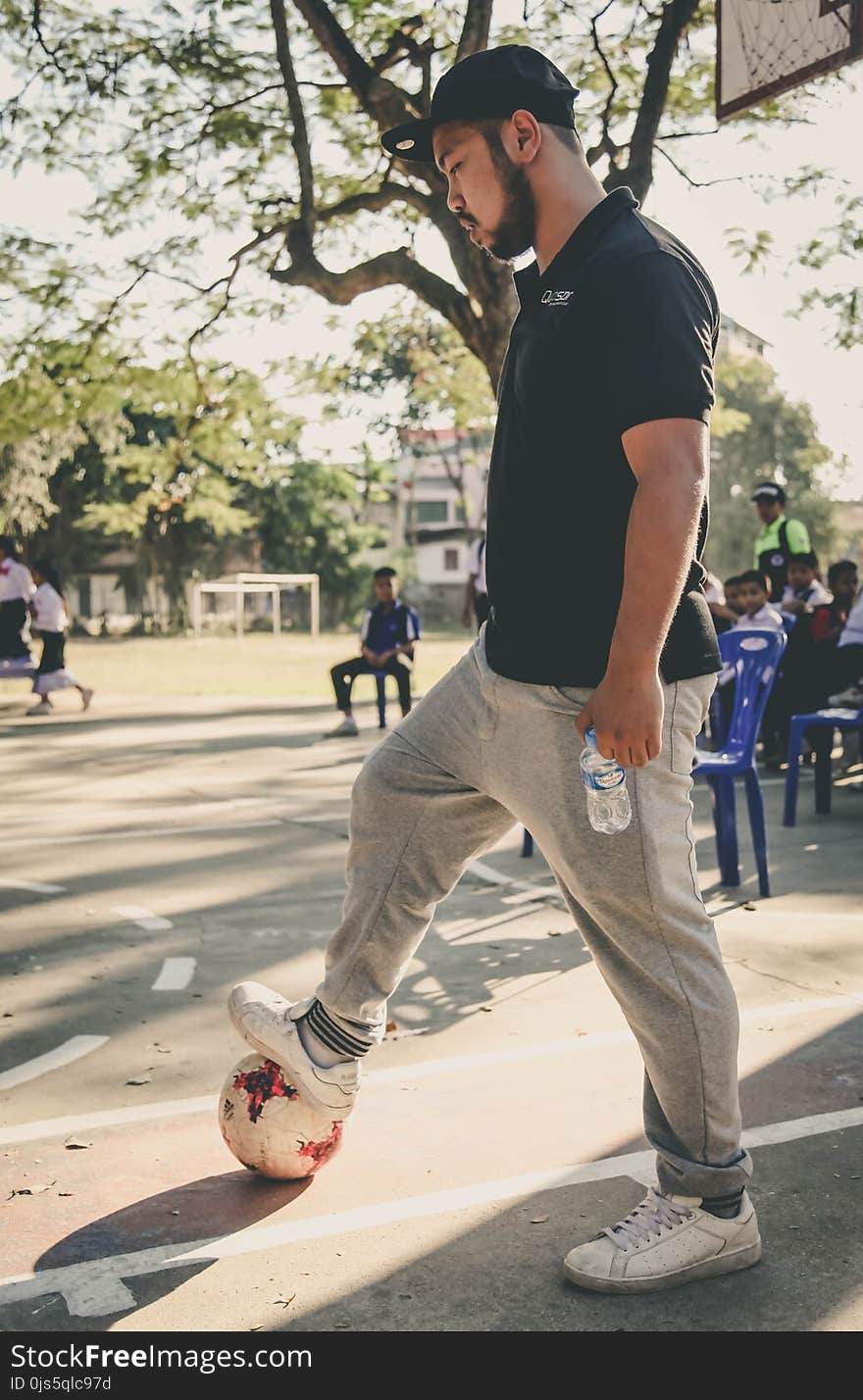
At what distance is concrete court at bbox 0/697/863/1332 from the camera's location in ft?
8.34

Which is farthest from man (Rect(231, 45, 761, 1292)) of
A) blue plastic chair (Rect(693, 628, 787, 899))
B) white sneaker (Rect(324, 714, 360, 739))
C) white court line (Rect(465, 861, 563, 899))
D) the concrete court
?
white sneaker (Rect(324, 714, 360, 739))

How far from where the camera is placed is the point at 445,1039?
407 cm

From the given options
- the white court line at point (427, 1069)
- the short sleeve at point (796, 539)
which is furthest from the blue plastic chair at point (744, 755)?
the short sleeve at point (796, 539)

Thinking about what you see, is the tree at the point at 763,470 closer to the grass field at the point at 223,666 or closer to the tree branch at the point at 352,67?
the grass field at the point at 223,666

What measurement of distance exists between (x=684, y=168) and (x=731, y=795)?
34.4ft

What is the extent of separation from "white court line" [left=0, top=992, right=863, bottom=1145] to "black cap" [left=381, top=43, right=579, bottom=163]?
8.03 ft

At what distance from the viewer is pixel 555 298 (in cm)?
248

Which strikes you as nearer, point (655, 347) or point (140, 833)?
point (655, 347)

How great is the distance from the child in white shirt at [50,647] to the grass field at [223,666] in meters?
1.38

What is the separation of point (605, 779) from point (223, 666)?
84.7ft

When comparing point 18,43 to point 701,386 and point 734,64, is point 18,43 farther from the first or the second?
point 701,386

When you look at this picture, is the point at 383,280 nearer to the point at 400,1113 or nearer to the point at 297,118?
the point at 297,118

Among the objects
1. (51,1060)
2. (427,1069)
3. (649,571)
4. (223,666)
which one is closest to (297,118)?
(51,1060)

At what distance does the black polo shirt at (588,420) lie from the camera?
7.64 feet
